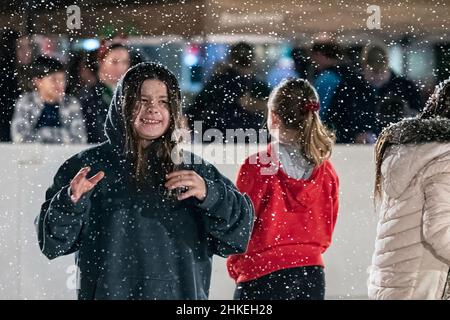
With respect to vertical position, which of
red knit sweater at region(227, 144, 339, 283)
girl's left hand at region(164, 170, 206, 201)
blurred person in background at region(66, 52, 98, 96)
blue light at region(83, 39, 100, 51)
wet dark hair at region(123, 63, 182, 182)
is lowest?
red knit sweater at region(227, 144, 339, 283)

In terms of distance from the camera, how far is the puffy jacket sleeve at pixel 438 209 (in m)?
3.02

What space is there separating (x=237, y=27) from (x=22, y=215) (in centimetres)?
116

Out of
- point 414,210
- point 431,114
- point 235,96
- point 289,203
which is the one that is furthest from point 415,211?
point 235,96

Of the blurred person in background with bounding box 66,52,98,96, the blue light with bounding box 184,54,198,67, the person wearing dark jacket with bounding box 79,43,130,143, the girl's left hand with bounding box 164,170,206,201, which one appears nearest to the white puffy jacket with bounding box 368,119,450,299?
the girl's left hand with bounding box 164,170,206,201

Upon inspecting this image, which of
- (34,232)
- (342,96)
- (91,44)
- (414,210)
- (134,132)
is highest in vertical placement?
(91,44)

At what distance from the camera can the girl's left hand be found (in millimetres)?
3277

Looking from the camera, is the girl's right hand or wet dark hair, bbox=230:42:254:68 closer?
the girl's right hand

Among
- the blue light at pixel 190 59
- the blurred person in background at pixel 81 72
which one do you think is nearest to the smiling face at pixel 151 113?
the blue light at pixel 190 59

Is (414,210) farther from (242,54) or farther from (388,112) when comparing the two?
(242,54)

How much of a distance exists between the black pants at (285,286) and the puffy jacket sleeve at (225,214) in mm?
177

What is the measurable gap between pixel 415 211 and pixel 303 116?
0.70 metres

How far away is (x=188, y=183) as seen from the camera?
10.9 feet

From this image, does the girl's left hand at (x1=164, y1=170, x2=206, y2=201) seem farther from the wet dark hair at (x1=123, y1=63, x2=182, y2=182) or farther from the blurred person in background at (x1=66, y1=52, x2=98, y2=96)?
the blurred person in background at (x1=66, y1=52, x2=98, y2=96)

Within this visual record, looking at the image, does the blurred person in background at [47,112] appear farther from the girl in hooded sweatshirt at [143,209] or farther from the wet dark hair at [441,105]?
the wet dark hair at [441,105]
